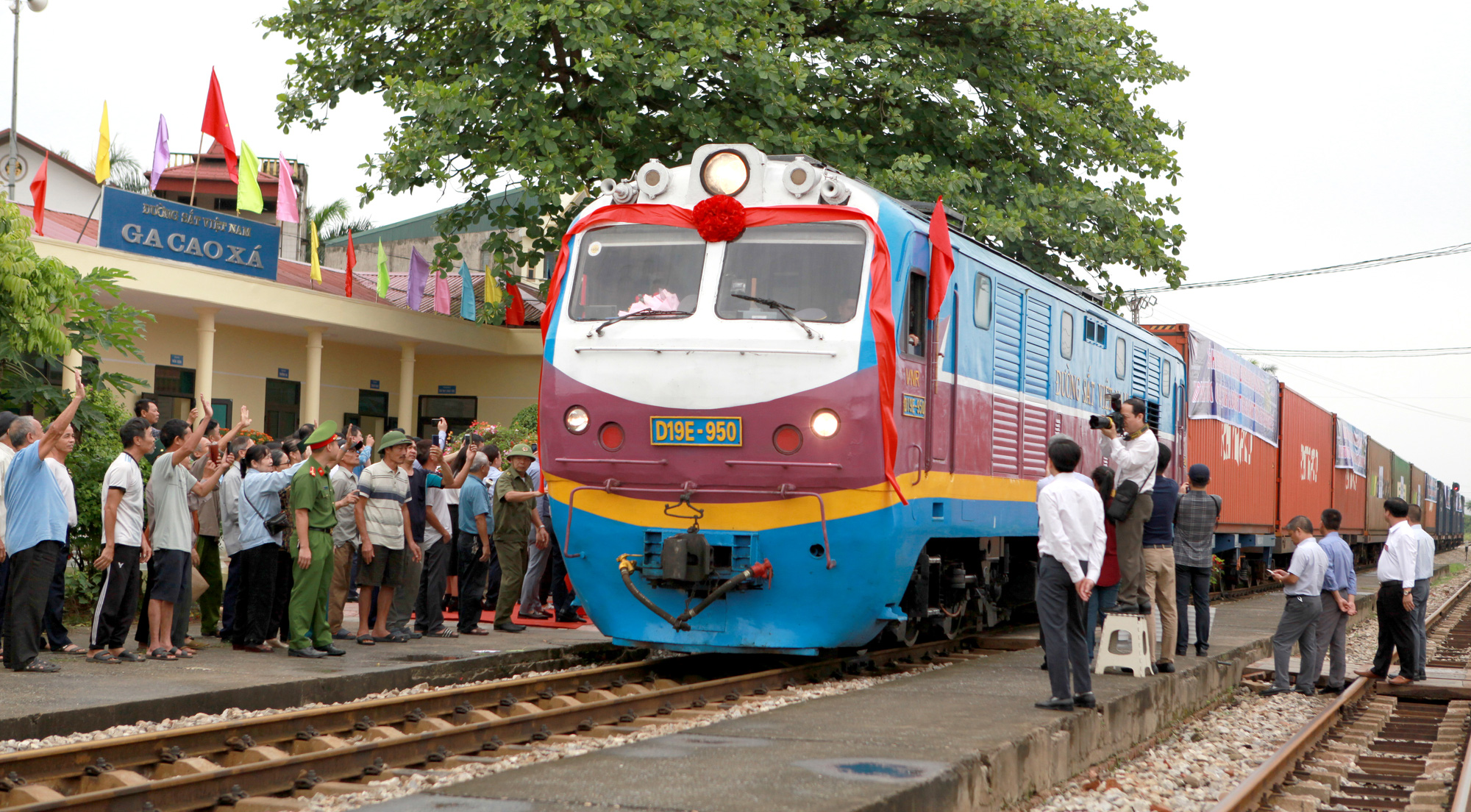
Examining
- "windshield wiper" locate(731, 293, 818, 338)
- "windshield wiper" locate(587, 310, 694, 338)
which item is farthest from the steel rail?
"windshield wiper" locate(587, 310, 694, 338)

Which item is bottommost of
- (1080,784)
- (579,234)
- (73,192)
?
(1080,784)

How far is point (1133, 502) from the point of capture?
397 inches

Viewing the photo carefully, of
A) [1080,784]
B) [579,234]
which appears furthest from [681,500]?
[1080,784]

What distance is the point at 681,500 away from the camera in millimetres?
9117

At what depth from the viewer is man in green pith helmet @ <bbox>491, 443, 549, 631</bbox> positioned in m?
12.7

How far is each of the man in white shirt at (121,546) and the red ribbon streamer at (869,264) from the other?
2.96 m

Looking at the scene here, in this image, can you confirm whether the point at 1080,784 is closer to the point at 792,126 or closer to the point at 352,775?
the point at 352,775

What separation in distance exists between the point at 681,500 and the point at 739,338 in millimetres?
1135

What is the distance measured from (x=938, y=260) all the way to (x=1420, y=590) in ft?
21.3

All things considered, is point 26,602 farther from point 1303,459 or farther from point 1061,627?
point 1303,459

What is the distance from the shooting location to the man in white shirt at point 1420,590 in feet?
41.2

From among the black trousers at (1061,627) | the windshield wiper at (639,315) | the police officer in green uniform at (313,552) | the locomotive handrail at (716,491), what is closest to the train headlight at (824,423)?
the locomotive handrail at (716,491)

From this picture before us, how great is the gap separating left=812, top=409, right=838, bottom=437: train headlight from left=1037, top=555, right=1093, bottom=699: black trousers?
5.11 feet

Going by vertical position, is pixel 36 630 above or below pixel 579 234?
below
